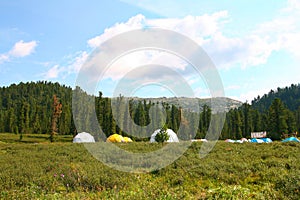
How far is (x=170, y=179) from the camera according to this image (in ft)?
46.4

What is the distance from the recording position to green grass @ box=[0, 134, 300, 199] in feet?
34.0

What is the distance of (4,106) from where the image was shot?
7456 inches

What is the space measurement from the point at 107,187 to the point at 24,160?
859 centimetres

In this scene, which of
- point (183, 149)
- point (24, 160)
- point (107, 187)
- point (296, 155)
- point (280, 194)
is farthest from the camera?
point (183, 149)

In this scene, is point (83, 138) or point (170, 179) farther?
point (83, 138)

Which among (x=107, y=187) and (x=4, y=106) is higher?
(x=4, y=106)

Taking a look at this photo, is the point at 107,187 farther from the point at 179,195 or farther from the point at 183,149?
the point at 183,149

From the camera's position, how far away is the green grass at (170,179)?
10359 mm

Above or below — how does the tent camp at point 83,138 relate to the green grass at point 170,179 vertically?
above

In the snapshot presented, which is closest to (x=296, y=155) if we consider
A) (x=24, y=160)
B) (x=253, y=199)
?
(x=253, y=199)

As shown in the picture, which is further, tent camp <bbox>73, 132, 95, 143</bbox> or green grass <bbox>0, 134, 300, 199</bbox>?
tent camp <bbox>73, 132, 95, 143</bbox>

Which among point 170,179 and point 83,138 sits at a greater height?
point 83,138

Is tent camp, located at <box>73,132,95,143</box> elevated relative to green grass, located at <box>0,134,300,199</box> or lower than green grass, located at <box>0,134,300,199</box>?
elevated

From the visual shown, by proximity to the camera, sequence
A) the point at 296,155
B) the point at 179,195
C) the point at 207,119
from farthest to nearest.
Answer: the point at 207,119 → the point at 296,155 → the point at 179,195
